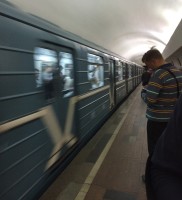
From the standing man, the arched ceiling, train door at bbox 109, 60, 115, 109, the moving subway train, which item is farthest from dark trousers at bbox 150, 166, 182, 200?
train door at bbox 109, 60, 115, 109

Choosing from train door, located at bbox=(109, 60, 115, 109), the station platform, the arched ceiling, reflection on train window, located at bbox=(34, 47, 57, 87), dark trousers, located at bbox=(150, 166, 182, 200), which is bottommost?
the station platform

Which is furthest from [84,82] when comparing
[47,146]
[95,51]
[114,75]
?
[114,75]

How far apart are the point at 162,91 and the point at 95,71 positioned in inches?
133

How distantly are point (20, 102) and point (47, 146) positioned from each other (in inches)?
36.2

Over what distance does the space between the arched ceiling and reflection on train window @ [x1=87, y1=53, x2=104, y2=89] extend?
77.9 inches

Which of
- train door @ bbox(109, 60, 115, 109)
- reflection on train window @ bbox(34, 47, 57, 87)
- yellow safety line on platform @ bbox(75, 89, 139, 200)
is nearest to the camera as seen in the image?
reflection on train window @ bbox(34, 47, 57, 87)

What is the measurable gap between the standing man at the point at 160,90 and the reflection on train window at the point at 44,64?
1.26 meters

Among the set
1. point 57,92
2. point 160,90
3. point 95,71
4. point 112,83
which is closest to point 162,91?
point 160,90

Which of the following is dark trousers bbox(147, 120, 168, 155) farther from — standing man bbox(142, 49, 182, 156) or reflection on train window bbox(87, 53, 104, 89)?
reflection on train window bbox(87, 53, 104, 89)

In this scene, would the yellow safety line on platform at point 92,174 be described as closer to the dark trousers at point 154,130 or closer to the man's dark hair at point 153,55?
the dark trousers at point 154,130

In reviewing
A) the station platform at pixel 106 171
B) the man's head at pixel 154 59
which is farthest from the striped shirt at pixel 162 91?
the station platform at pixel 106 171

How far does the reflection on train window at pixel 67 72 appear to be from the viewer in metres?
4.34

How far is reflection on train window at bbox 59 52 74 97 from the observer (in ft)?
14.2

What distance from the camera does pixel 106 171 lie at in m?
4.60
